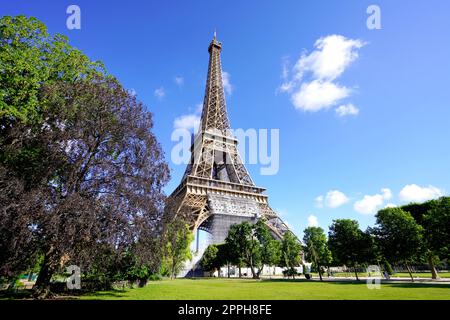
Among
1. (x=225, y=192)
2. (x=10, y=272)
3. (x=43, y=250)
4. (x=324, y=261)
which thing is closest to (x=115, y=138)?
(x=43, y=250)

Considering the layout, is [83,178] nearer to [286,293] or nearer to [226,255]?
[286,293]

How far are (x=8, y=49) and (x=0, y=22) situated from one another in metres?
2.02

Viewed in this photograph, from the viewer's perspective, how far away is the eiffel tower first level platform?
2064 inches

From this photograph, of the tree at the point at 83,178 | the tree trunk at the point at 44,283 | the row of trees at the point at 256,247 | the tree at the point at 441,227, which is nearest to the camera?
the tree at the point at 83,178

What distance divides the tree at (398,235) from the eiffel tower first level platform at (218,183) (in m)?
24.9

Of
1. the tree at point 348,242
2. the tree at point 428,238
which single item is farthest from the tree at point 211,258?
the tree at point 428,238

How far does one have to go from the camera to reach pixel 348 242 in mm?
31266

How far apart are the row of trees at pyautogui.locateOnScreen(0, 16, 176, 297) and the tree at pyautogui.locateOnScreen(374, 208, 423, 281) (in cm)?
2529

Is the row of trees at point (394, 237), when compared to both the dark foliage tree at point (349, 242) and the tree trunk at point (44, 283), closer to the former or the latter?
the dark foliage tree at point (349, 242)

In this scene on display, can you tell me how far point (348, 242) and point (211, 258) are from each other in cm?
2880

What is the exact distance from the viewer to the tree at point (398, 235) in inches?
1069

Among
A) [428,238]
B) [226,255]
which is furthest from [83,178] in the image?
[226,255]

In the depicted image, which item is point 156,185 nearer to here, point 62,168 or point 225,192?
point 62,168
